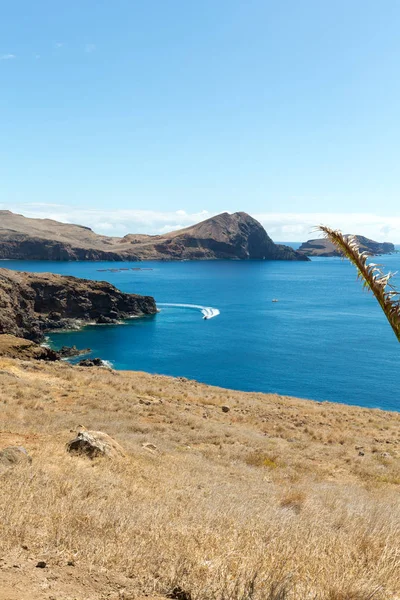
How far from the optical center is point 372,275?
6305mm

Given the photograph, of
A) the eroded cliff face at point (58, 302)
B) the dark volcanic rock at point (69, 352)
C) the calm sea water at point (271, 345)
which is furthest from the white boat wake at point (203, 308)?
the dark volcanic rock at point (69, 352)

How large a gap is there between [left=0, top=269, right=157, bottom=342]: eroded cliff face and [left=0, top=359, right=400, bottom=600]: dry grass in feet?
179

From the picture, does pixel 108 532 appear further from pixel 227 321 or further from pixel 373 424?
pixel 227 321

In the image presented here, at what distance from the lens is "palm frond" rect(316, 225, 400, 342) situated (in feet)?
20.7

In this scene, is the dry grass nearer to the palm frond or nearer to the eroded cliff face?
the palm frond

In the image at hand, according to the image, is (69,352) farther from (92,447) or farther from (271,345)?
(92,447)

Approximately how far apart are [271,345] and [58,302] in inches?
1642

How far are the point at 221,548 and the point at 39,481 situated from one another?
3723mm

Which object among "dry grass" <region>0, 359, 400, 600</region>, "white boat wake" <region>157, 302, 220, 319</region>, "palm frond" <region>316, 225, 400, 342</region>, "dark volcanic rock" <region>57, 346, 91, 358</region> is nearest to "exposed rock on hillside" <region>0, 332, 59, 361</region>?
"dark volcanic rock" <region>57, 346, 91, 358</region>

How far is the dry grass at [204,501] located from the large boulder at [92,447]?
313 mm

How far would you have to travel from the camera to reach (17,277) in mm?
85625

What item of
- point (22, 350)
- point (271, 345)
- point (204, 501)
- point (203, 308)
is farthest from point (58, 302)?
point (204, 501)

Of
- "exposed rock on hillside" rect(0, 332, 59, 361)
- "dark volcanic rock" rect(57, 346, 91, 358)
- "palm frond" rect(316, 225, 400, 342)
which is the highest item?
"palm frond" rect(316, 225, 400, 342)

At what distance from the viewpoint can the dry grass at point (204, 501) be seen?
5.13 m
